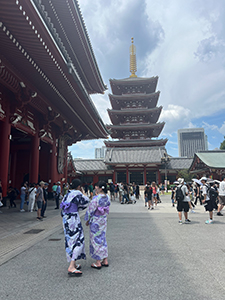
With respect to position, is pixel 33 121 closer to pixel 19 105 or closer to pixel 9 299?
pixel 19 105

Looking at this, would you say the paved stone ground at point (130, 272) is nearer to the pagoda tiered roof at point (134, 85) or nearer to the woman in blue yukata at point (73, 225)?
the woman in blue yukata at point (73, 225)

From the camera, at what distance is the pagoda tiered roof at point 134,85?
3878 cm

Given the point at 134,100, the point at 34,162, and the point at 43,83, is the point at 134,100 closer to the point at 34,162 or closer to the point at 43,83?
the point at 34,162

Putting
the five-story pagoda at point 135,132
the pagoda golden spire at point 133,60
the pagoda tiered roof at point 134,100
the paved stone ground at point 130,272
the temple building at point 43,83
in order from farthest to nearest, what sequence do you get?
1. the pagoda golden spire at point 133,60
2. the pagoda tiered roof at point 134,100
3. the five-story pagoda at point 135,132
4. the temple building at point 43,83
5. the paved stone ground at point 130,272

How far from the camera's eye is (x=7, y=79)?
8219 millimetres

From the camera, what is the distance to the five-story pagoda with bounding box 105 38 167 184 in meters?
35.0

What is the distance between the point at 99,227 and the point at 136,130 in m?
36.3

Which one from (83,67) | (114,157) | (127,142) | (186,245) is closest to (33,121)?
(83,67)

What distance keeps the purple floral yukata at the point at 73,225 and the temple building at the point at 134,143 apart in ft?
98.3

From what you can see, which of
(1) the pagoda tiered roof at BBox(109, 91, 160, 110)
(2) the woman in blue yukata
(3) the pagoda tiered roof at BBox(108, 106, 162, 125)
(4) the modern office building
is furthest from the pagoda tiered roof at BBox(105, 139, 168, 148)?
(4) the modern office building

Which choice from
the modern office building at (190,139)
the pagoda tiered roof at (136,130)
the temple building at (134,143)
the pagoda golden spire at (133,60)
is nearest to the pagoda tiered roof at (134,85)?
the temple building at (134,143)

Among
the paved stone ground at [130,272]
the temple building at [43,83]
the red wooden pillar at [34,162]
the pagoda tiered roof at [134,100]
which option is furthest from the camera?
the pagoda tiered roof at [134,100]

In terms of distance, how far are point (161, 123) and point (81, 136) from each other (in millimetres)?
22040

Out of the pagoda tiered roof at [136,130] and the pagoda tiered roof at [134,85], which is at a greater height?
the pagoda tiered roof at [134,85]
